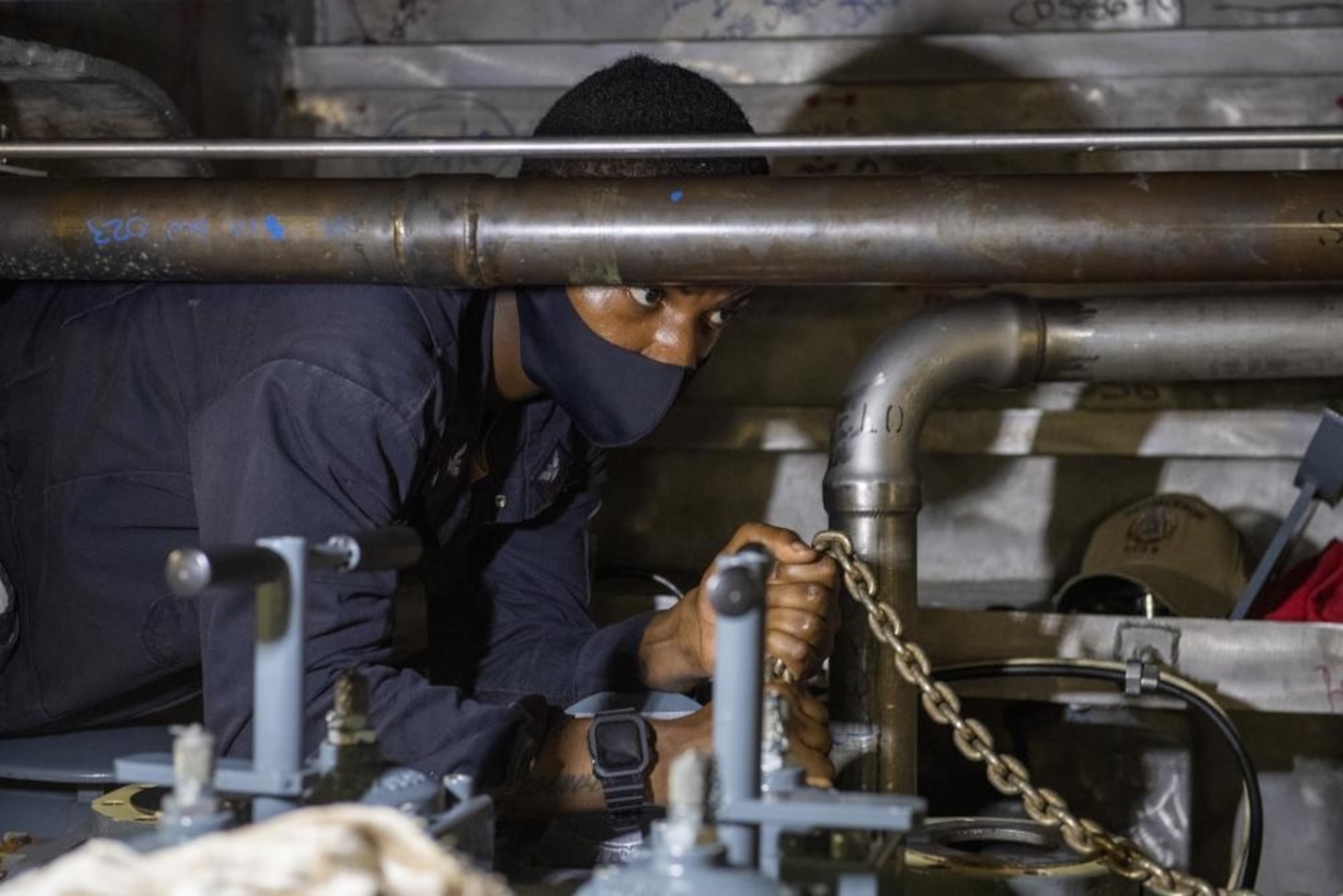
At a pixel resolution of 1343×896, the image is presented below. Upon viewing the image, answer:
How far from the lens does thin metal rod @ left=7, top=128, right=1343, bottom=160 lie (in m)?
1.45

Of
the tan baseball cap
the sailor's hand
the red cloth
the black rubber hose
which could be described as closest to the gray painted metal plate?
the sailor's hand

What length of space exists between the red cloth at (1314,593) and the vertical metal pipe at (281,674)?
1771 millimetres

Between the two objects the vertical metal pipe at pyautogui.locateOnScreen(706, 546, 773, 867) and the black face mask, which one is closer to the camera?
the vertical metal pipe at pyautogui.locateOnScreen(706, 546, 773, 867)

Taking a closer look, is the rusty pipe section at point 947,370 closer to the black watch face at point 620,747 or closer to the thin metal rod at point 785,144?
the black watch face at point 620,747

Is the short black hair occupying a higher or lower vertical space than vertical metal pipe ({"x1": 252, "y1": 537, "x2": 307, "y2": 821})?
higher

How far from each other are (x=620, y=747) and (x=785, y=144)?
2.12ft

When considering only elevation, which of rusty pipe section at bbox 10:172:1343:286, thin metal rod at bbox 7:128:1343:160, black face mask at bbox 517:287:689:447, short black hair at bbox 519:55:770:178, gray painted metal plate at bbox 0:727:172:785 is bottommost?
gray painted metal plate at bbox 0:727:172:785

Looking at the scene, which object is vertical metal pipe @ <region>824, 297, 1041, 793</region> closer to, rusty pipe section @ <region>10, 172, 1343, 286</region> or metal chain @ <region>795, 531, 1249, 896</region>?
metal chain @ <region>795, 531, 1249, 896</region>

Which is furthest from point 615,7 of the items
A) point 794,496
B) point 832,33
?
point 794,496

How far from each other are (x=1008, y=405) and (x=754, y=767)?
1.82m

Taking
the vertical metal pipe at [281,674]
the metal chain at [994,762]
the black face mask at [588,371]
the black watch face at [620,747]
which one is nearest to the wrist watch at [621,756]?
the black watch face at [620,747]

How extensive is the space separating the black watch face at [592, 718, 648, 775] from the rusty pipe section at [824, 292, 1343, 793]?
31 cm

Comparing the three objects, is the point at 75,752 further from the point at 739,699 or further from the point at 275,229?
the point at 739,699

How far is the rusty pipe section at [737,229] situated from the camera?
1536 mm
